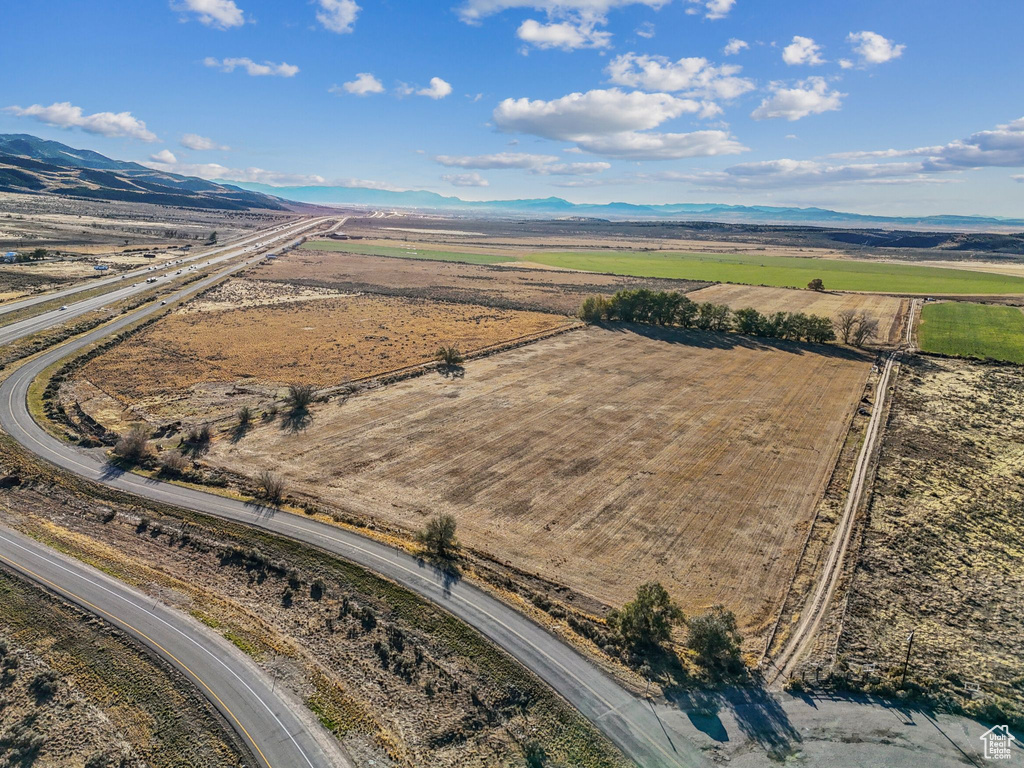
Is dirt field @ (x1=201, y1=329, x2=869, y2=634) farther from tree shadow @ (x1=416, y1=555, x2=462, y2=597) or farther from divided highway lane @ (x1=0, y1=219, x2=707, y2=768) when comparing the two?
divided highway lane @ (x1=0, y1=219, x2=707, y2=768)

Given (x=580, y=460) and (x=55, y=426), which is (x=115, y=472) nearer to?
(x=55, y=426)

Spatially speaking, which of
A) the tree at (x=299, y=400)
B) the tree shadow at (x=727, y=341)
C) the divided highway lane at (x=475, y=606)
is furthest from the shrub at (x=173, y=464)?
the tree shadow at (x=727, y=341)

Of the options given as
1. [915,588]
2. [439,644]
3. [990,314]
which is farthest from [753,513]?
[990,314]

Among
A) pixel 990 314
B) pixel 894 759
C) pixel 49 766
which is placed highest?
pixel 990 314

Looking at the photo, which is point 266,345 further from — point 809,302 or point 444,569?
point 809,302

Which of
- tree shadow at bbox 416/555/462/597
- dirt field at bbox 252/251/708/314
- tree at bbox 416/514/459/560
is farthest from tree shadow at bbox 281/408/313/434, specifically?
dirt field at bbox 252/251/708/314

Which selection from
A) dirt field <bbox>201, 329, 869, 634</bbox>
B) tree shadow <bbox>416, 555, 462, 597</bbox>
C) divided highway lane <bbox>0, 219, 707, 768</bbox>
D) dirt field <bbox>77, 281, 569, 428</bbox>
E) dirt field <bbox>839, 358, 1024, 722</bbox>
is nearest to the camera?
divided highway lane <bbox>0, 219, 707, 768</bbox>
